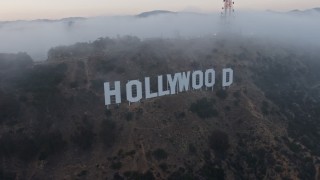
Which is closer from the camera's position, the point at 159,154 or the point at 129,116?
the point at 159,154

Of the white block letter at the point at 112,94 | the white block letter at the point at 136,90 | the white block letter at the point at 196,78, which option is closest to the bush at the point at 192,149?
the white block letter at the point at 136,90

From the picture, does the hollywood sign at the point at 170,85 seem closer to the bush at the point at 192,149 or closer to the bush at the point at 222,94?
the bush at the point at 222,94

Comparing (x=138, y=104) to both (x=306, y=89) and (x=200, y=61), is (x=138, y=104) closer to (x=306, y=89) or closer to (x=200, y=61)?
(x=200, y=61)

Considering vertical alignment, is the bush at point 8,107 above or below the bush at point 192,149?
above

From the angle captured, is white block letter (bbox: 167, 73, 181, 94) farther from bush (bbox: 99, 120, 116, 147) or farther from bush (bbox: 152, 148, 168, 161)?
bush (bbox: 152, 148, 168, 161)

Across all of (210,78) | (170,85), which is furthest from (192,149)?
(210,78)

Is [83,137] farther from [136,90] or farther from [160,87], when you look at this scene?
[160,87]

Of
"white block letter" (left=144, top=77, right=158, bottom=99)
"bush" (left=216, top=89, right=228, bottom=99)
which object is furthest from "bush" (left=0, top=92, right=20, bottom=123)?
"bush" (left=216, top=89, right=228, bottom=99)
